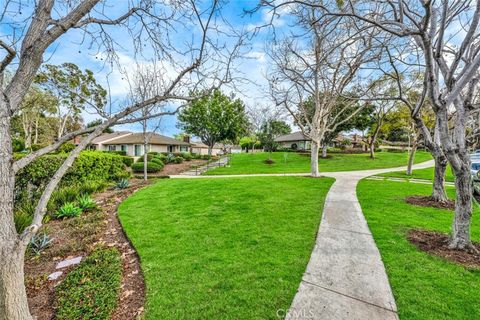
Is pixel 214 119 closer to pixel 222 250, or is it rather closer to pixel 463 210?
pixel 222 250

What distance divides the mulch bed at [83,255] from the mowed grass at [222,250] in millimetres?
179

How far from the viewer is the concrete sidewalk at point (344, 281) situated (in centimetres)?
262

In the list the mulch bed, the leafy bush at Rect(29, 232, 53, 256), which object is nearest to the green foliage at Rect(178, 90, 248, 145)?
the mulch bed

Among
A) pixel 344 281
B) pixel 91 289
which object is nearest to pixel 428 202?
pixel 344 281

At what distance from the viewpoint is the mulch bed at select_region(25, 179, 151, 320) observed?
2.98 m

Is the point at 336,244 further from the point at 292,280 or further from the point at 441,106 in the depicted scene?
the point at 441,106

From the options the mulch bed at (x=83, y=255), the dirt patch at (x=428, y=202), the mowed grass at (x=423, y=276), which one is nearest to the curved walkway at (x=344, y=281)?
the mowed grass at (x=423, y=276)

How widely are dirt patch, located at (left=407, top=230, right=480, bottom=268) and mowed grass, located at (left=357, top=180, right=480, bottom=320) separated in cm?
17

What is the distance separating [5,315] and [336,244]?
465 centimetres

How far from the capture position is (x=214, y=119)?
91.6ft

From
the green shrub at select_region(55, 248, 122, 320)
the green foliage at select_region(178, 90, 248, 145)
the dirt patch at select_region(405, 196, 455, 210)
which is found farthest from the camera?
the green foliage at select_region(178, 90, 248, 145)

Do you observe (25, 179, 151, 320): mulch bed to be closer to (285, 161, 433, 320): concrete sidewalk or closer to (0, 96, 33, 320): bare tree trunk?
(0, 96, 33, 320): bare tree trunk

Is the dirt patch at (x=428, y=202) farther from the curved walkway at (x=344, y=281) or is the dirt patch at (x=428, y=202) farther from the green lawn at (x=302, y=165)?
the green lawn at (x=302, y=165)

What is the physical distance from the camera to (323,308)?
8.78 ft
